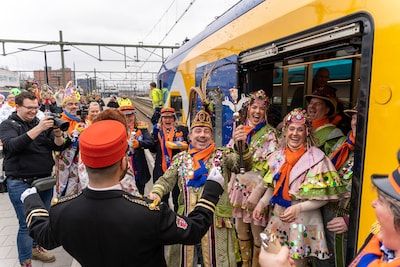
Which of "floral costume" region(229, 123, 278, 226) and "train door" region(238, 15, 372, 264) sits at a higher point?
"train door" region(238, 15, 372, 264)

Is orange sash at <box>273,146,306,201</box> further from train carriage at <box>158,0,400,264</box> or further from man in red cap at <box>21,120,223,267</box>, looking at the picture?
man in red cap at <box>21,120,223,267</box>

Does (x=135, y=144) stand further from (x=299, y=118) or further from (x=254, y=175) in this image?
(x=299, y=118)

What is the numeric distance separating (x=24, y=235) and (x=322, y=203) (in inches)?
111

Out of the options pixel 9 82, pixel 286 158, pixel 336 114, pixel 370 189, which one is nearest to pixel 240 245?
pixel 286 158

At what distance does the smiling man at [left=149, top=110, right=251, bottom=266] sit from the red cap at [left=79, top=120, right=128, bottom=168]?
1.03m

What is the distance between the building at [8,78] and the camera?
30719 mm

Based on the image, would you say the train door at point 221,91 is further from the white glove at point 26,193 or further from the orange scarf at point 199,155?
the white glove at point 26,193

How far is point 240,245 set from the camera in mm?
3271

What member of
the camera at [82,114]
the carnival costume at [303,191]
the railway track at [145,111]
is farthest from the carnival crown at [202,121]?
the railway track at [145,111]

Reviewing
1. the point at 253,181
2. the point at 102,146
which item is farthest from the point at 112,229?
the point at 253,181

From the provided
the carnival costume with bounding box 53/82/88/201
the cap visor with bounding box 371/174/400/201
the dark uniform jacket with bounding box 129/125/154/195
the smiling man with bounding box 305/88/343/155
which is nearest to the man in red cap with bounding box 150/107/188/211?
the dark uniform jacket with bounding box 129/125/154/195

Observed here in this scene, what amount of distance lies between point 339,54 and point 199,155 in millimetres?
1807

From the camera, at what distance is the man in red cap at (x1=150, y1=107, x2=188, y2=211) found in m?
4.07

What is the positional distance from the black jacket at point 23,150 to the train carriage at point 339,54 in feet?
6.48
